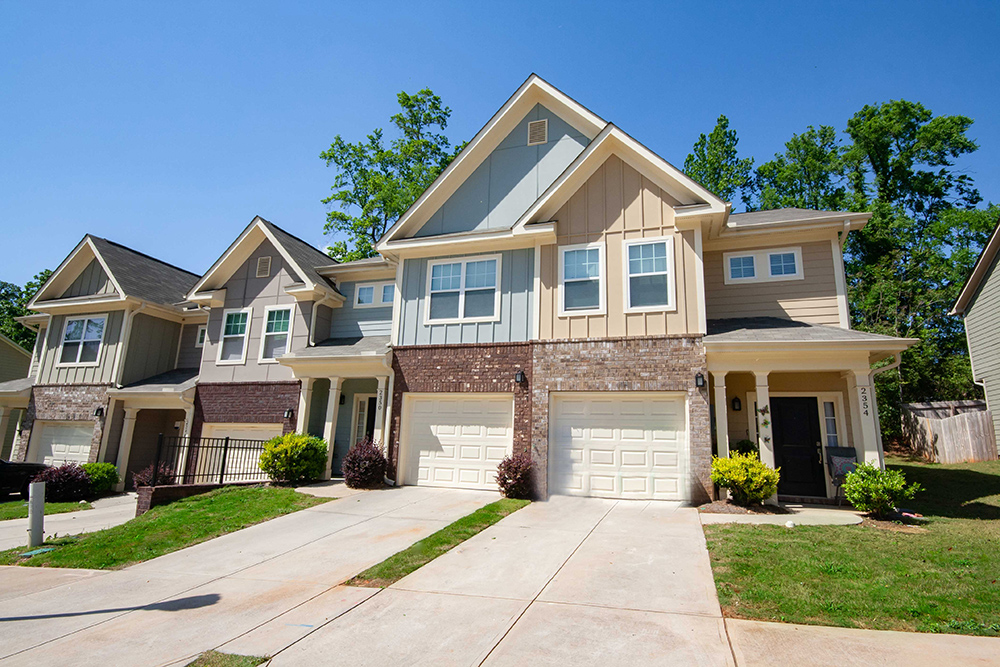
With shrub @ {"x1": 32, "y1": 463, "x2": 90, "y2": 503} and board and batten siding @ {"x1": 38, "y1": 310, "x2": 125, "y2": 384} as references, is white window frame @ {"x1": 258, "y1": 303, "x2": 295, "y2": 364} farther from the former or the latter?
board and batten siding @ {"x1": 38, "y1": 310, "x2": 125, "y2": 384}

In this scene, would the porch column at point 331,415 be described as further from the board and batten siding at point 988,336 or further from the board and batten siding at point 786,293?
the board and batten siding at point 988,336

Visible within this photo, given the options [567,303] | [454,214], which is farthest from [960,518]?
[454,214]

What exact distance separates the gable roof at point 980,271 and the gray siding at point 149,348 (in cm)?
2686

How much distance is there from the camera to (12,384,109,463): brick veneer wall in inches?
695

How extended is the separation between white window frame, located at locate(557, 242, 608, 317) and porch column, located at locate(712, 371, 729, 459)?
268 cm

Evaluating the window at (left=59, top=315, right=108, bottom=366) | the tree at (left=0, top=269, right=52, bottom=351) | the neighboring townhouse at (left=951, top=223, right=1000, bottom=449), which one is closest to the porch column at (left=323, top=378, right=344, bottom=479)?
the window at (left=59, top=315, right=108, bottom=366)

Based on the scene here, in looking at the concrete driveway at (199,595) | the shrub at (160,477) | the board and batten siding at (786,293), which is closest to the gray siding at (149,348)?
the shrub at (160,477)

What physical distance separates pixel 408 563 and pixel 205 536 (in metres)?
3.97

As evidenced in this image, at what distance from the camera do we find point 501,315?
1283cm

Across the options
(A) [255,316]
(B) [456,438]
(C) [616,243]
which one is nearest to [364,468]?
(B) [456,438]

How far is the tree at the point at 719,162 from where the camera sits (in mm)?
31953

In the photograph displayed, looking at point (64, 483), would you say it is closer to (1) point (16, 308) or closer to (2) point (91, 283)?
(2) point (91, 283)

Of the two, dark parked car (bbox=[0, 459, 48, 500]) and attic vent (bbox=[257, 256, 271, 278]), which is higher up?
attic vent (bbox=[257, 256, 271, 278])

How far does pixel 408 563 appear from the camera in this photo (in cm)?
681
